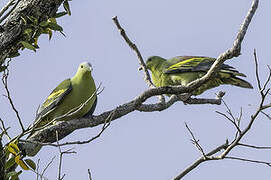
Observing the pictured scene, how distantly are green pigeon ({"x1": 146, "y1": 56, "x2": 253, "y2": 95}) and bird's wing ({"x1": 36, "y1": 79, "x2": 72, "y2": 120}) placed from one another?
1539mm

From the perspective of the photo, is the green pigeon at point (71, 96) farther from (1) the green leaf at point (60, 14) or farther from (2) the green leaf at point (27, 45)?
(2) the green leaf at point (27, 45)

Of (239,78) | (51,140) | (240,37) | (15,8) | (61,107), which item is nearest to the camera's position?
(15,8)

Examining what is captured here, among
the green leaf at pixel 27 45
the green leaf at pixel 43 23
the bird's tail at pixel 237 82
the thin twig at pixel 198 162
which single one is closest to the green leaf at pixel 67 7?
the green leaf at pixel 43 23

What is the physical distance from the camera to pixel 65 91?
17.2 ft

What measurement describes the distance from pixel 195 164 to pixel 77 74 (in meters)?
2.73

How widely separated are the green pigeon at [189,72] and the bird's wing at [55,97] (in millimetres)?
1539

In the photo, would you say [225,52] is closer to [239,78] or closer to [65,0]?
[65,0]

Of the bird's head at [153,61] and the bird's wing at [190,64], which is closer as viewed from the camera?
the bird's wing at [190,64]

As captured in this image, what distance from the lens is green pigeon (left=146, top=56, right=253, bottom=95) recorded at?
596 centimetres

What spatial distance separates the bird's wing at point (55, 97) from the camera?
516cm

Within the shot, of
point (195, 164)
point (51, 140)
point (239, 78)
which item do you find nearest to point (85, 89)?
point (51, 140)

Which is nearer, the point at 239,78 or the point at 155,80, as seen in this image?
the point at 239,78

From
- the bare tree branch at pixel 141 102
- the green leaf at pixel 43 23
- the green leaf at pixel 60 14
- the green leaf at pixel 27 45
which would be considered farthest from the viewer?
the bare tree branch at pixel 141 102

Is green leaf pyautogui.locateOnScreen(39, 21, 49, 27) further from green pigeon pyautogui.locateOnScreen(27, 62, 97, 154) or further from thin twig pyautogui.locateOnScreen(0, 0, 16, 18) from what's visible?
green pigeon pyautogui.locateOnScreen(27, 62, 97, 154)
